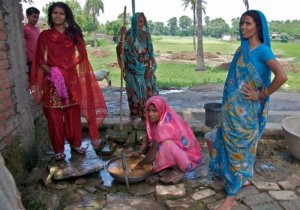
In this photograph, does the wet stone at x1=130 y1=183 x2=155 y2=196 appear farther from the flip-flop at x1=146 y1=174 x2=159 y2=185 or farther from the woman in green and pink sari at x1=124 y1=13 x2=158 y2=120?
the woman in green and pink sari at x1=124 y1=13 x2=158 y2=120

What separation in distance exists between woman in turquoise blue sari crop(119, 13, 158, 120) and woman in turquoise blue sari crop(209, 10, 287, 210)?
85.8 inches

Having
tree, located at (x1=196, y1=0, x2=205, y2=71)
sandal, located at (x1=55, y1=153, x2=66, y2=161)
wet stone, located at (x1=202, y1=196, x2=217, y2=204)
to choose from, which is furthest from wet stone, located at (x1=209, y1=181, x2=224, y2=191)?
tree, located at (x1=196, y1=0, x2=205, y2=71)

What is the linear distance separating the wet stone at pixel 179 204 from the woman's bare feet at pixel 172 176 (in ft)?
0.88

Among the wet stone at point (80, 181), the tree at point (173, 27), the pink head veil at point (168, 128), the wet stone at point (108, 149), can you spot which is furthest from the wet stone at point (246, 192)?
the tree at point (173, 27)

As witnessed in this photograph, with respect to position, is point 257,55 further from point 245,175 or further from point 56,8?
point 56,8

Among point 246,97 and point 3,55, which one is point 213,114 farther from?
point 3,55

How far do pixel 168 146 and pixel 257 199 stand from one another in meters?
1.04

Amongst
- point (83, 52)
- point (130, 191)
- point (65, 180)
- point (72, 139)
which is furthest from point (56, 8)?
point (130, 191)

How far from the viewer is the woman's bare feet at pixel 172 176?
347 centimetres

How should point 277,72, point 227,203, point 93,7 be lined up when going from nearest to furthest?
point 277,72
point 227,203
point 93,7

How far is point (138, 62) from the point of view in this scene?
508 cm

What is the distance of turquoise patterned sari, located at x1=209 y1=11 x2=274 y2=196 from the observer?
9.38 feet

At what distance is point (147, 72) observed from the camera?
17.1 feet

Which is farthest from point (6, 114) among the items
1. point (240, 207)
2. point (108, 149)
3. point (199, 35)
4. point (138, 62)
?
point (199, 35)
